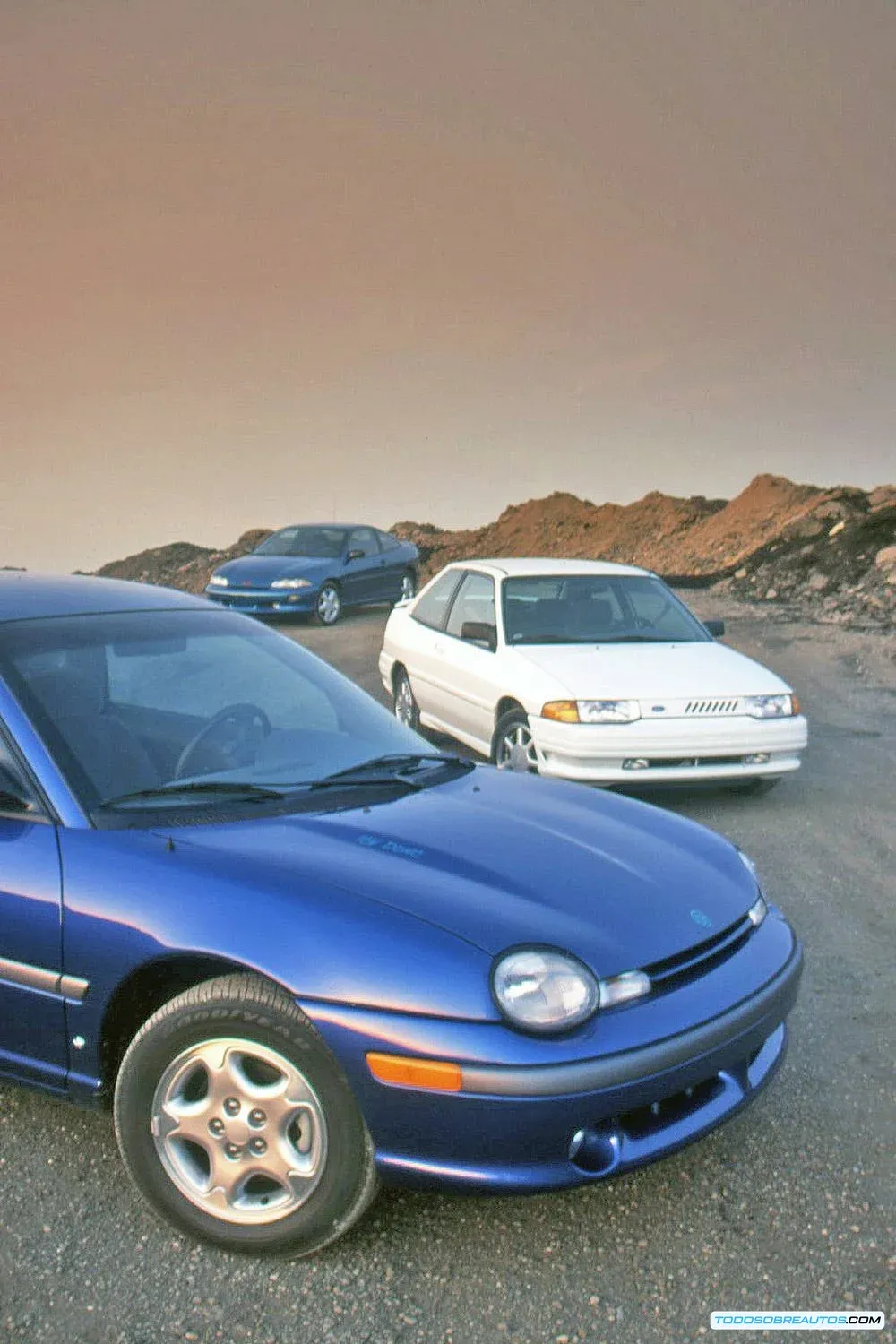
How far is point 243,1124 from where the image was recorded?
115 inches

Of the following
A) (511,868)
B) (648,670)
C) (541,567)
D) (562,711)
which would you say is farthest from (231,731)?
(541,567)

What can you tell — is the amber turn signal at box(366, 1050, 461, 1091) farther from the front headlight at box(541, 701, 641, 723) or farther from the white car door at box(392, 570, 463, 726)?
the white car door at box(392, 570, 463, 726)

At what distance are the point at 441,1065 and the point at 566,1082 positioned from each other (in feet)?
0.88

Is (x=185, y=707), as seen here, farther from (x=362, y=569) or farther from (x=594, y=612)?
(x=362, y=569)

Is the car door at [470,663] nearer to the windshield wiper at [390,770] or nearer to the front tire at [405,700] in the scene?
the front tire at [405,700]

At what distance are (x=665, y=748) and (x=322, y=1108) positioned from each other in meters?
5.19

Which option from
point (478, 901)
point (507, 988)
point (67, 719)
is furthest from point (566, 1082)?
point (67, 719)

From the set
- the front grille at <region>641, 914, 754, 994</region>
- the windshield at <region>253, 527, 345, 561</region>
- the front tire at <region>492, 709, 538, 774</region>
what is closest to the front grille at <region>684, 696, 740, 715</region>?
the front tire at <region>492, 709, 538, 774</region>

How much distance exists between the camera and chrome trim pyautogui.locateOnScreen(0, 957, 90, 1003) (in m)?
3.13

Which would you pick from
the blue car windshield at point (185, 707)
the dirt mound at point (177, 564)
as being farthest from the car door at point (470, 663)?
the dirt mound at point (177, 564)

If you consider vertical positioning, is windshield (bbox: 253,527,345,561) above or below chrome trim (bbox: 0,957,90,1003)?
above

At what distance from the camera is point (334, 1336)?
106 inches

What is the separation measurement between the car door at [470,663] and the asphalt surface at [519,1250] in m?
4.64

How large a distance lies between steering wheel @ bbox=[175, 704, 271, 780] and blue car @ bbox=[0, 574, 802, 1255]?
27 millimetres
